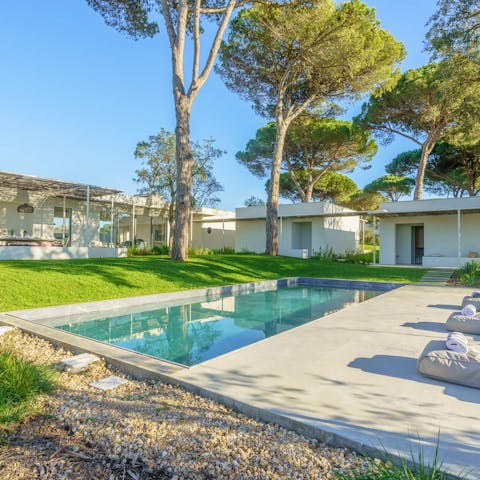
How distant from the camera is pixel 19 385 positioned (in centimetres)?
301

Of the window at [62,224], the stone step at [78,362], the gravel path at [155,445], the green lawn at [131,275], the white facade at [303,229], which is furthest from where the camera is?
the white facade at [303,229]

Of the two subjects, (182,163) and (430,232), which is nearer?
(182,163)

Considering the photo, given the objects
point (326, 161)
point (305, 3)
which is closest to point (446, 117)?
point (326, 161)

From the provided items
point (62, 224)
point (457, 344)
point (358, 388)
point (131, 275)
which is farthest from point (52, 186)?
point (457, 344)

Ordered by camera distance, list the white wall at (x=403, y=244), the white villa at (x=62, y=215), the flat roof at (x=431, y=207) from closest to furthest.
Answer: the white villa at (x=62, y=215) < the flat roof at (x=431, y=207) < the white wall at (x=403, y=244)

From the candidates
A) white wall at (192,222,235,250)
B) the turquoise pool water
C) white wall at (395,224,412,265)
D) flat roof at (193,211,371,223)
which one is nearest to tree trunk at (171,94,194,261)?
the turquoise pool water

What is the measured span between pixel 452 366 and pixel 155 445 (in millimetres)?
2756

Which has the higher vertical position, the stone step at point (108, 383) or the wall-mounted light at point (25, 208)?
the wall-mounted light at point (25, 208)

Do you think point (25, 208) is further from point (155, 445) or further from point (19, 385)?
point (155, 445)

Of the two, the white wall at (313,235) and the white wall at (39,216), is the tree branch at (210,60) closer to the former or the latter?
the white wall at (39,216)

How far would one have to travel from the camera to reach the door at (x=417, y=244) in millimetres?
19781

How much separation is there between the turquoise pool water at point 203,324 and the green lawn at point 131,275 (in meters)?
1.02

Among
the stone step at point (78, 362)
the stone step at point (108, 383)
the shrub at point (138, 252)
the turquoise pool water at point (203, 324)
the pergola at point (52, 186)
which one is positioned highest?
the pergola at point (52, 186)

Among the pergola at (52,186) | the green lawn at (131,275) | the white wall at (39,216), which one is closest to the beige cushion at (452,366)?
the green lawn at (131,275)
